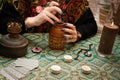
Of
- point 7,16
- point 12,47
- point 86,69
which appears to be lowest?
point 86,69

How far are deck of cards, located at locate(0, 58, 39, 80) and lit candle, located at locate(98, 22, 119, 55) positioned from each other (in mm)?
410

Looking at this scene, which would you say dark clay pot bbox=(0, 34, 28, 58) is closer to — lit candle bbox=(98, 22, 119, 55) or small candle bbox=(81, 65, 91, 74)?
small candle bbox=(81, 65, 91, 74)

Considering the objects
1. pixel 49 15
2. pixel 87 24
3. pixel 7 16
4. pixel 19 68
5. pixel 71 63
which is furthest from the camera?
pixel 87 24

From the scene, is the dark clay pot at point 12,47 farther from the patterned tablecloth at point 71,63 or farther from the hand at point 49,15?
the hand at point 49,15

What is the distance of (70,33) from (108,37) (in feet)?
0.76

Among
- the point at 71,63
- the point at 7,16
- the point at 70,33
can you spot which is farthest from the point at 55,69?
the point at 7,16

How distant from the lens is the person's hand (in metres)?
1.27

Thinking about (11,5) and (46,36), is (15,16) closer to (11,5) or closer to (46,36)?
(11,5)

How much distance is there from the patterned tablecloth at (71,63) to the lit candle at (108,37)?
5cm

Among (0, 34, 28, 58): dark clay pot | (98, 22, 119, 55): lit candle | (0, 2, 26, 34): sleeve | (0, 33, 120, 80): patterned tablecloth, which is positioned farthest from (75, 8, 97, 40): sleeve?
(0, 34, 28, 58): dark clay pot

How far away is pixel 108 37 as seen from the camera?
3.99 ft

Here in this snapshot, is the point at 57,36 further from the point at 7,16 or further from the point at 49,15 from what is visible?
the point at 7,16

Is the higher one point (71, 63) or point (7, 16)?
point (7, 16)

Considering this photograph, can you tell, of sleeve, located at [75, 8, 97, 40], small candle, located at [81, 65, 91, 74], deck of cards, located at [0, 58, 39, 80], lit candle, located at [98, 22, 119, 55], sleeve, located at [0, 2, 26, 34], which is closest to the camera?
deck of cards, located at [0, 58, 39, 80]
